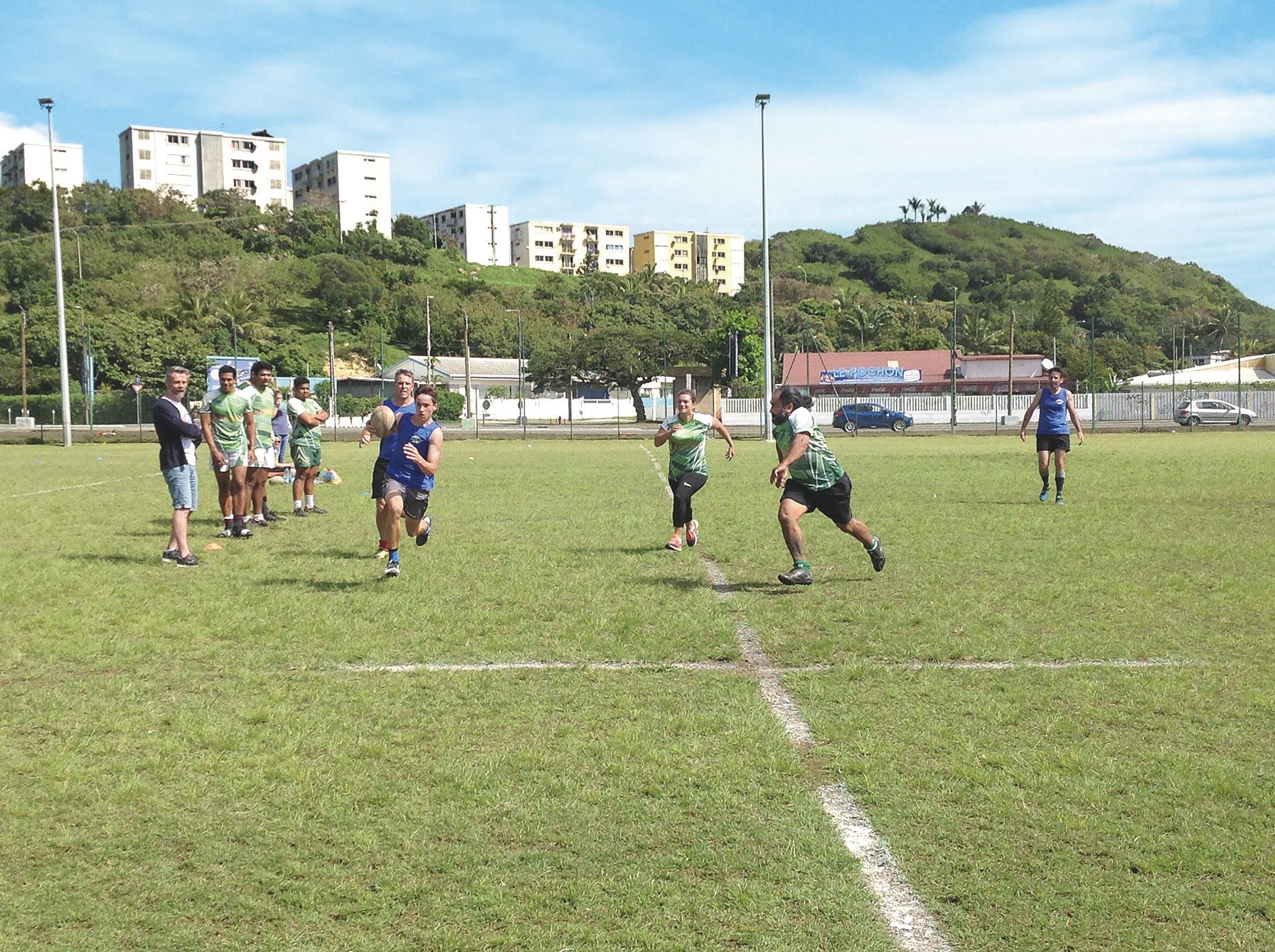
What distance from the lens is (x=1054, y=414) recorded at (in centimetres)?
1622

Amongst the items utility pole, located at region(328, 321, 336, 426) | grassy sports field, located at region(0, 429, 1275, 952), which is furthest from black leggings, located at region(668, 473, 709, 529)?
utility pole, located at region(328, 321, 336, 426)

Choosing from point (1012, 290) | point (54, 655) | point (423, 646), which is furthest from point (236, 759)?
point (1012, 290)

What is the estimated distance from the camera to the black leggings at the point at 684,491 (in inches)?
458

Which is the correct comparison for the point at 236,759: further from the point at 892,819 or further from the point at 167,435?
the point at 167,435

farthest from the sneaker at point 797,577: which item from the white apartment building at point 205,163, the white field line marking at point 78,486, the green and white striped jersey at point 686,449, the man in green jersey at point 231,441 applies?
the white apartment building at point 205,163

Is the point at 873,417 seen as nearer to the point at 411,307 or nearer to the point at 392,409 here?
the point at 392,409

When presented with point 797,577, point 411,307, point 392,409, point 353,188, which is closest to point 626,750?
point 797,577

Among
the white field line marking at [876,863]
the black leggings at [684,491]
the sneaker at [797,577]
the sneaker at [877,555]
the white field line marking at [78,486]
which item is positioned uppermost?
the black leggings at [684,491]

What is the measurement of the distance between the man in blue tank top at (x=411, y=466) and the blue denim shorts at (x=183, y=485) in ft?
7.54

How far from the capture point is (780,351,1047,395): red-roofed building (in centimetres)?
8194

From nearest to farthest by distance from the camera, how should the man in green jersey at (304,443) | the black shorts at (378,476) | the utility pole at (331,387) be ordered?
the black shorts at (378,476) < the man in green jersey at (304,443) < the utility pole at (331,387)

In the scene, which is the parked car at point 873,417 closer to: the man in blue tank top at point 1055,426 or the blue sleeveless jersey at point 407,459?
the man in blue tank top at point 1055,426

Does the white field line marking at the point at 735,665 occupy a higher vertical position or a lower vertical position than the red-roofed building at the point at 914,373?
lower

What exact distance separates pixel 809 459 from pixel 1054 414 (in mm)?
8172
